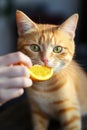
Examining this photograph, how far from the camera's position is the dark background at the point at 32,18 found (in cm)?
80

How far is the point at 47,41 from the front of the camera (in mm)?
696

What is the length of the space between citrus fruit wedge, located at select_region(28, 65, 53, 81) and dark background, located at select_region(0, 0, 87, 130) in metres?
0.12

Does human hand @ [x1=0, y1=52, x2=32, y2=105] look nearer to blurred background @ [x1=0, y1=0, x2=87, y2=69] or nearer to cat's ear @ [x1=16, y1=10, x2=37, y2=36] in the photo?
cat's ear @ [x1=16, y1=10, x2=37, y2=36]

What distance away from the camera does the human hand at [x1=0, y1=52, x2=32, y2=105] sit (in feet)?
2.10

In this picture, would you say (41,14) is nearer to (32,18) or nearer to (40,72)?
(32,18)

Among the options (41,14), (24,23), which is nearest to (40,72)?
(24,23)

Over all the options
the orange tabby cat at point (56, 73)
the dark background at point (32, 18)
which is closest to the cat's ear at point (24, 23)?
the orange tabby cat at point (56, 73)

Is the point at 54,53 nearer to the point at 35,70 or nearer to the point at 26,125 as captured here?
the point at 35,70

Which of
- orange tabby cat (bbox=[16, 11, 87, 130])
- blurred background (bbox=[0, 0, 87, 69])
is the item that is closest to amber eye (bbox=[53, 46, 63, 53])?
orange tabby cat (bbox=[16, 11, 87, 130])

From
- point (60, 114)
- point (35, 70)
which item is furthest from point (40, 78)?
point (60, 114)

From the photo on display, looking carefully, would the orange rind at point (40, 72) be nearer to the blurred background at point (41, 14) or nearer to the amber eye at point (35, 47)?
the amber eye at point (35, 47)

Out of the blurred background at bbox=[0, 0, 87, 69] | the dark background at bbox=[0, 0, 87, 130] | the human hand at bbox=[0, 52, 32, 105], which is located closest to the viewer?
the human hand at bbox=[0, 52, 32, 105]

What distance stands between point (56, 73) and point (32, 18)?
21 cm

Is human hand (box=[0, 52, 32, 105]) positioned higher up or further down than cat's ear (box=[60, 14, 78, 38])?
further down
